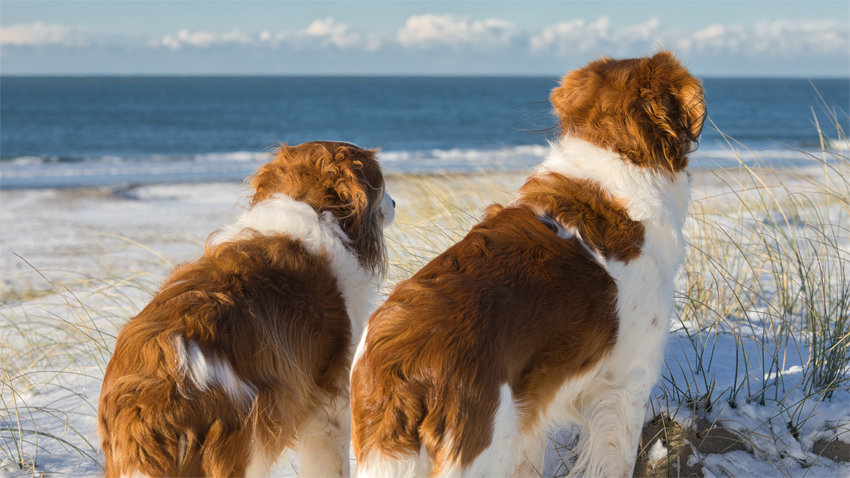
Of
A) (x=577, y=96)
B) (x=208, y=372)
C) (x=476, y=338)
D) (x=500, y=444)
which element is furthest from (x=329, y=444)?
(x=577, y=96)

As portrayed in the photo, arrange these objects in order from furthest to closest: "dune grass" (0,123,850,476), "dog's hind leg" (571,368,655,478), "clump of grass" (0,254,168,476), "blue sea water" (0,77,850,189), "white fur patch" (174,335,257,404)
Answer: "blue sea water" (0,77,850,189), "clump of grass" (0,254,168,476), "dune grass" (0,123,850,476), "dog's hind leg" (571,368,655,478), "white fur patch" (174,335,257,404)

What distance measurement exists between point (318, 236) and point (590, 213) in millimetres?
1101

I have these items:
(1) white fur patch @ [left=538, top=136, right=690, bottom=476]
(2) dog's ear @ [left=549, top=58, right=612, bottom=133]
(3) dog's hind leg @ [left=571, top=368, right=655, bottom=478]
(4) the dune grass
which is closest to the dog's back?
(1) white fur patch @ [left=538, top=136, right=690, bottom=476]

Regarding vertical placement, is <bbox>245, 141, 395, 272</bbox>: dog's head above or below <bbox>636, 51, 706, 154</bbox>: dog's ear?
below

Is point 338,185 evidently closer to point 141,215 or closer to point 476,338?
point 476,338

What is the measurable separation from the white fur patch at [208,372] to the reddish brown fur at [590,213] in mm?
1179

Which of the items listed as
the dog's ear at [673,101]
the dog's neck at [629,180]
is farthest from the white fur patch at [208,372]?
the dog's ear at [673,101]

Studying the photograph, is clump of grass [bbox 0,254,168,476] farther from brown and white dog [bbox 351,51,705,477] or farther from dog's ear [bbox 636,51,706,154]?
dog's ear [bbox 636,51,706,154]

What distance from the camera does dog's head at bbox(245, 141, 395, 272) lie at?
2.69m

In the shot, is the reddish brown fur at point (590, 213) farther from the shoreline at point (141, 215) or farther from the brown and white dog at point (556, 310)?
the shoreline at point (141, 215)

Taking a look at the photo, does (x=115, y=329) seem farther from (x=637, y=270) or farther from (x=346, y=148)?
(x=637, y=270)

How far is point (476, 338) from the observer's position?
1698 millimetres

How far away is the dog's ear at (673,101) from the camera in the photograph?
90.0 inches

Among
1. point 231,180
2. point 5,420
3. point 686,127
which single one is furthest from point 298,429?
point 231,180
